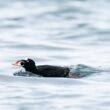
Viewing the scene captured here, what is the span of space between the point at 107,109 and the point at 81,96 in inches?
47.6

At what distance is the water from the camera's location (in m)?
13.9

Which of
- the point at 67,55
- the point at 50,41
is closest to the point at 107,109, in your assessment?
the point at 67,55

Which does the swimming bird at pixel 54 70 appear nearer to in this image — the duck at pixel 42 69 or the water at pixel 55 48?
the duck at pixel 42 69

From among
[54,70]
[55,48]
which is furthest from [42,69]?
[55,48]

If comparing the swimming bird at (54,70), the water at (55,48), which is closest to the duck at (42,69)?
the swimming bird at (54,70)

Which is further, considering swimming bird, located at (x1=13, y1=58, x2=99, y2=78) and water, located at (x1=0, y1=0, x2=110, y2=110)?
A: swimming bird, located at (x1=13, y1=58, x2=99, y2=78)

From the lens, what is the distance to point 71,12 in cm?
2817

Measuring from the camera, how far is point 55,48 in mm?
21125

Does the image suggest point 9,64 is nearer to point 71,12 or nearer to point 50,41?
point 50,41

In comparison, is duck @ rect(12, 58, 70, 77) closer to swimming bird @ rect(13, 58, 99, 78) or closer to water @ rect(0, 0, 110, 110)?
swimming bird @ rect(13, 58, 99, 78)

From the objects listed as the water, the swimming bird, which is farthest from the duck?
the water

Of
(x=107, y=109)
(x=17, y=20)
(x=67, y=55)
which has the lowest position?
(x=107, y=109)

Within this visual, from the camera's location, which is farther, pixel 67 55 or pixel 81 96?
pixel 67 55

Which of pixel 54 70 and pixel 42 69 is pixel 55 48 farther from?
pixel 54 70
